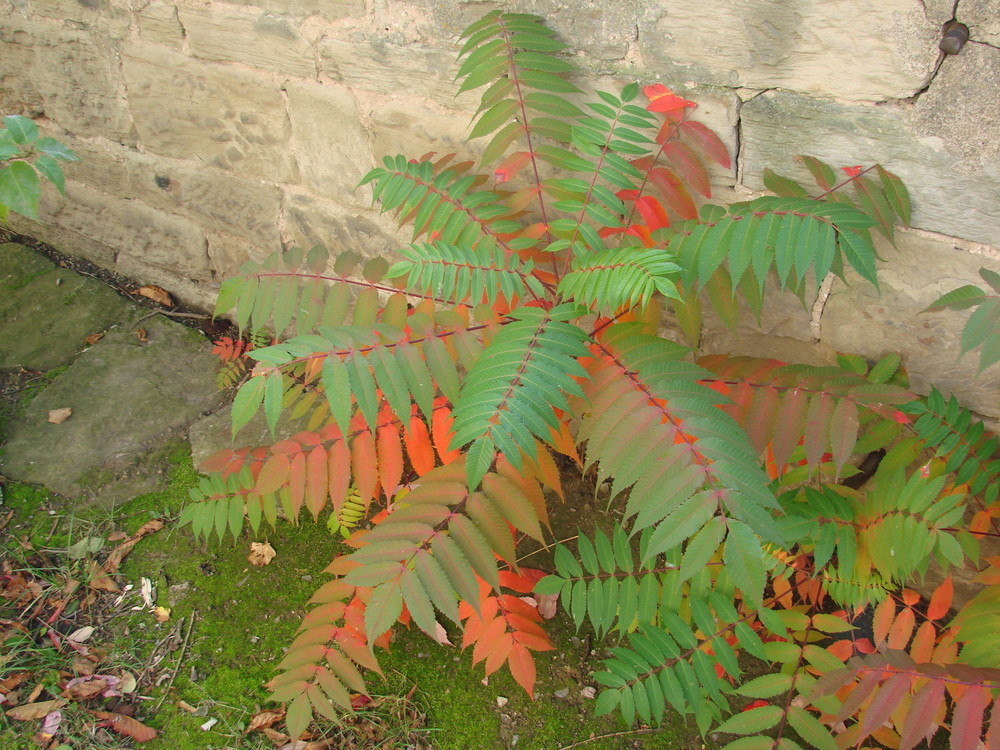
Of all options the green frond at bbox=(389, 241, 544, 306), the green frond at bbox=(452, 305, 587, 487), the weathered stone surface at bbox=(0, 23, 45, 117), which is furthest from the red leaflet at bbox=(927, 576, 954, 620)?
the weathered stone surface at bbox=(0, 23, 45, 117)

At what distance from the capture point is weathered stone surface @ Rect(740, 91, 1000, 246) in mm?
1895

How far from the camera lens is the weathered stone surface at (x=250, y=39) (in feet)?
8.71

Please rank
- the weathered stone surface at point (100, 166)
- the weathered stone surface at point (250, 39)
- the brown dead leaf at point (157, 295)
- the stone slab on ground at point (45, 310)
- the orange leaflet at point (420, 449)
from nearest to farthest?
the orange leaflet at point (420, 449) < the weathered stone surface at point (250, 39) < the stone slab on ground at point (45, 310) < the weathered stone surface at point (100, 166) < the brown dead leaf at point (157, 295)

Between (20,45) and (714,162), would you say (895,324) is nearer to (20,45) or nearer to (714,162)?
(714,162)

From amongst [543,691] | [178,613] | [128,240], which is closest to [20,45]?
[128,240]

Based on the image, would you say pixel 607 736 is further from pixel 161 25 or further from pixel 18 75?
pixel 18 75

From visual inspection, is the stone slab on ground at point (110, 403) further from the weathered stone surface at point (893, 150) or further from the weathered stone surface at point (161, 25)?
the weathered stone surface at point (893, 150)

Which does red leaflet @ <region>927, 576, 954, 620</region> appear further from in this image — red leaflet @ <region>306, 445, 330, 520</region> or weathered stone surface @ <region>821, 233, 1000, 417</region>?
red leaflet @ <region>306, 445, 330, 520</region>

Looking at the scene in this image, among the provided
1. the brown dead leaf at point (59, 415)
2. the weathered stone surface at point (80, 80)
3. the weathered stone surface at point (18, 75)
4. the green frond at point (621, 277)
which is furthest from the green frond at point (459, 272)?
the weathered stone surface at point (18, 75)

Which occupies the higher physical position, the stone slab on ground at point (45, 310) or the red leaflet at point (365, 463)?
the red leaflet at point (365, 463)

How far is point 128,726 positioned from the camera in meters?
2.13

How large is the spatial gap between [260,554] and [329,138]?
157 centimetres

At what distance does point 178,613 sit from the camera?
244 centimetres

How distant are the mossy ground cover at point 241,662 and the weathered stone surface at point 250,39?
171 centimetres
